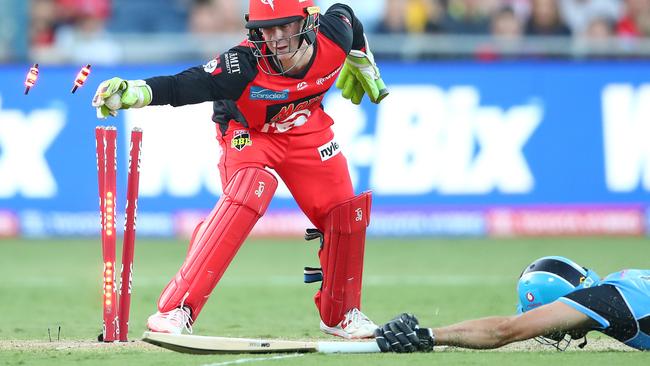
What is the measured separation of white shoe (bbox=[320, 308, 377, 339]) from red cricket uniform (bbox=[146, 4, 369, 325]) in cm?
5

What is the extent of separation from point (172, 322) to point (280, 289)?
4.07 m

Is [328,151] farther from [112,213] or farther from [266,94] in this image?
[112,213]

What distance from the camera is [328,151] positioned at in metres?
8.20

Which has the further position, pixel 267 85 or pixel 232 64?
pixel 267 85

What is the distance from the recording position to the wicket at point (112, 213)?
293 inches

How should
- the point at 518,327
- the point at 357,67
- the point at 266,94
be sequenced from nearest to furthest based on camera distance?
the point at 518,327
the point at 266,94
the point at 357,67

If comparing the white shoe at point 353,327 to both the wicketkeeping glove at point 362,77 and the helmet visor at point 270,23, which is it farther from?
the helmet visor at point 270,23

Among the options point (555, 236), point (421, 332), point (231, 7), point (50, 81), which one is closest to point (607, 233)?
point (555, 236)

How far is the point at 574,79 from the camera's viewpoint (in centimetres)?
1511

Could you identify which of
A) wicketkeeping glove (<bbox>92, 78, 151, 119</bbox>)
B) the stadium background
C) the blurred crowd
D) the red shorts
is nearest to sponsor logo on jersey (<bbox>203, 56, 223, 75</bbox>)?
wicketkeeping glove (<bbox>92, 78, 151, 119</bbox>)

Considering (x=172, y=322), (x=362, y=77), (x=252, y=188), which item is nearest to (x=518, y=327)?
(x=252, y=188)

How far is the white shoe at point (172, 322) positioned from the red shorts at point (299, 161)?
948 mm

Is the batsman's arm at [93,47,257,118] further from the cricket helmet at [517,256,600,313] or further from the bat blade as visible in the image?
the cricket helmet at [517,256,600,313]

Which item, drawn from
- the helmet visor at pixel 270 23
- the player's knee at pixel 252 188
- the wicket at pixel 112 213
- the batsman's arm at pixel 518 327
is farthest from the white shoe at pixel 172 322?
the helmet visor at pixel 270 23
